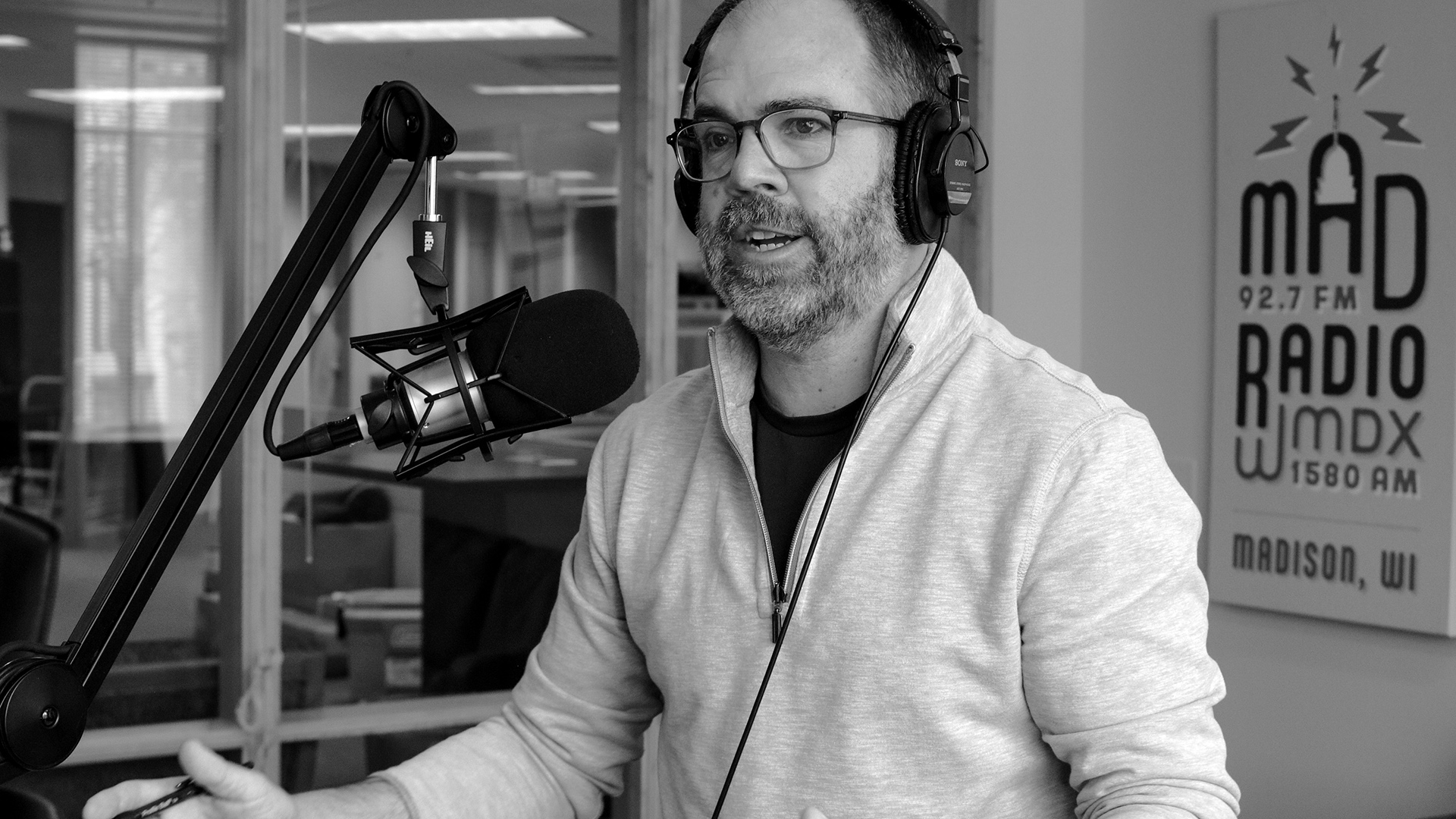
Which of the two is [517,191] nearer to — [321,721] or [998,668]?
[321,721]

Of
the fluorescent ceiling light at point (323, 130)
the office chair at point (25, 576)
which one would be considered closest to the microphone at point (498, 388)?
the office chair at point (25, 576)

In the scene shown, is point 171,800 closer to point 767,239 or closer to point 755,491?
point 755,491

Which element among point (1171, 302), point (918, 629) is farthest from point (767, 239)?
point (1171, 302)

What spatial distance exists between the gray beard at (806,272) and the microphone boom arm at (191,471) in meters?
0.48

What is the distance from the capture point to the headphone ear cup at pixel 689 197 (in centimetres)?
146

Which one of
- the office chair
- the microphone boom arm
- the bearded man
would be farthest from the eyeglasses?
the office chair

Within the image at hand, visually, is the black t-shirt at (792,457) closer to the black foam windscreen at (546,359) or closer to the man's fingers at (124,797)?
the black foam windscreen at (546,359)

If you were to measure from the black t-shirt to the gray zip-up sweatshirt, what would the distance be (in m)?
0.03

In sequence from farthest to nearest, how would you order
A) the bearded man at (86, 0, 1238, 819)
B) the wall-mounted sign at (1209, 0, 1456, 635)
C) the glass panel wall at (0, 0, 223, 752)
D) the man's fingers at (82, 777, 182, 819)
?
the wall-mounted sign at (1209, 0, 1456, 635), the glass panel wall at (0, 0, 223, 752), the bearded man at (86, 0, 1238, 819), the man's fingers at (82, 777, 182, 819)

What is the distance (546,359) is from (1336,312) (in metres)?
2.41

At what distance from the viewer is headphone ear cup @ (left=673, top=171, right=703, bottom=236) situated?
146 centimetres

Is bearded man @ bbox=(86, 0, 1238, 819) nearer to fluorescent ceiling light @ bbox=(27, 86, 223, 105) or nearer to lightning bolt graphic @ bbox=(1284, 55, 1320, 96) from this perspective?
fluorescent ceiling light @ bbox=(27, 86, 223, 105)

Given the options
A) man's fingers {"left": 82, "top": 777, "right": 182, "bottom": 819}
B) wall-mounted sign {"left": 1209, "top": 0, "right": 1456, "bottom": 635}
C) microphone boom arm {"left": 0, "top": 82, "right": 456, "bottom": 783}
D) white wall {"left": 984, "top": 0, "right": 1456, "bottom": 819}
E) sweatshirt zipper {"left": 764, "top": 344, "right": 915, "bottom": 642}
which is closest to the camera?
microphone boom arm {"left": 0, "top": 82, "right": 456, "bottom": 783}

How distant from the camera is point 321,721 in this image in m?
2.64
